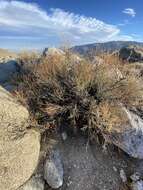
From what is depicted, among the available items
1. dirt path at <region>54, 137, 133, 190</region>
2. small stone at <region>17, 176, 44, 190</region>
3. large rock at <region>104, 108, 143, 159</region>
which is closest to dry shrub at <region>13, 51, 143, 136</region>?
large rock at <region>104, 108, 143, 159</region>

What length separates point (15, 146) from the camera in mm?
4266

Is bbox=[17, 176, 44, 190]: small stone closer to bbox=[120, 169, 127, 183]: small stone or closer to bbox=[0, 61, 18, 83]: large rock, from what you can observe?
bbox=[120, 169, 127, 183]: small stone

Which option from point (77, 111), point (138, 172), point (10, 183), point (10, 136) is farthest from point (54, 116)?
point (138, 172)

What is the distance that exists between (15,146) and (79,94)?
4.55 ft

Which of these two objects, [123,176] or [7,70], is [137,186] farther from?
[7,70]

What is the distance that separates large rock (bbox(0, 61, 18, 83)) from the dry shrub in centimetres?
126

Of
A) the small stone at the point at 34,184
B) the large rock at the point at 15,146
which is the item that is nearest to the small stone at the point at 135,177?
the small stone at the point at 34,184

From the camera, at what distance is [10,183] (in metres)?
4.19

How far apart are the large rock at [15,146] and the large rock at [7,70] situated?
225 cm

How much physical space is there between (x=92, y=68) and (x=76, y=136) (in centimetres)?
126

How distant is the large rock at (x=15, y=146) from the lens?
4160 mm

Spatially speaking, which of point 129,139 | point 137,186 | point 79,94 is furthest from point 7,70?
point 137,186

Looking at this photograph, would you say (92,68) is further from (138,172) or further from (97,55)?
(138,172)

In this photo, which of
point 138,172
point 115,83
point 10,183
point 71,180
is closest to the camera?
point 10,183
